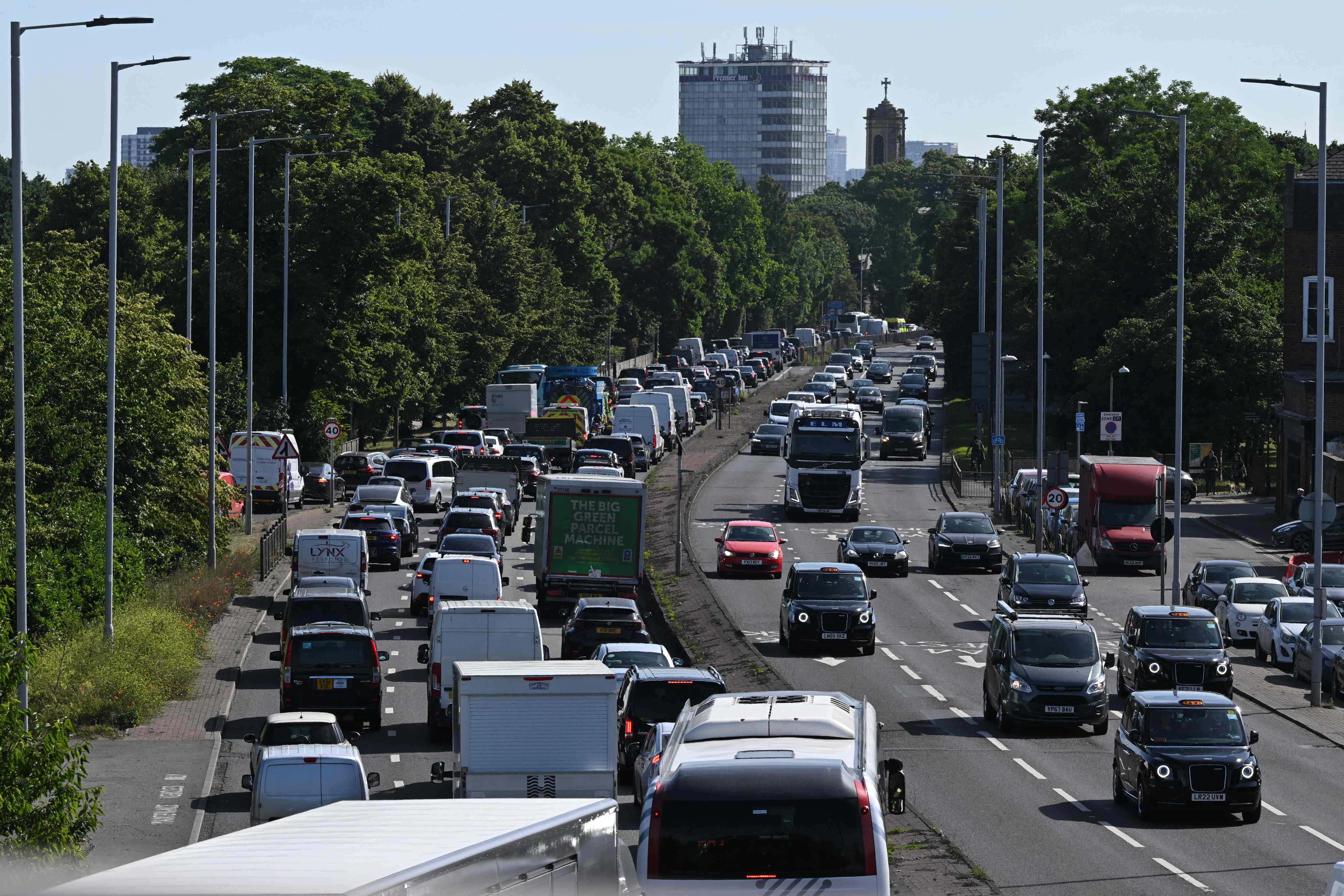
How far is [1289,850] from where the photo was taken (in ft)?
71.6

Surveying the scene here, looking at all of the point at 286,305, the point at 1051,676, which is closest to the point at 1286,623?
the point at 1051,676

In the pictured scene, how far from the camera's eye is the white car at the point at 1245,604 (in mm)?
39812

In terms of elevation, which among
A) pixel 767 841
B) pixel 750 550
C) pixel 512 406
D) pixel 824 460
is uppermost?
pixel 512 406

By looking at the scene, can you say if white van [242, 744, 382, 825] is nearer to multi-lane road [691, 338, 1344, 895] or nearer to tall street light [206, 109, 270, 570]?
multi-lane road [691, 338, 1344, 895]

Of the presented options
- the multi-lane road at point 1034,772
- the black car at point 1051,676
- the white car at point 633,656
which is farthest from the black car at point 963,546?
the white car at point 633,656

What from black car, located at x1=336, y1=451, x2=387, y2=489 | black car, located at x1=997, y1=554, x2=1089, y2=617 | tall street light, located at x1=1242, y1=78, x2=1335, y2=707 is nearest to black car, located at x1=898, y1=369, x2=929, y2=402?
black car, located at x1=336, y1=451, x2=387, y2=489

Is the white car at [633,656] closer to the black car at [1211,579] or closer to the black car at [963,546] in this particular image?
the black car at [1211,579]

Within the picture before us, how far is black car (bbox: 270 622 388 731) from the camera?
29.8 meters

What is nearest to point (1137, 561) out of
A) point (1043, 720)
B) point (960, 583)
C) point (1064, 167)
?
point (960, 583)

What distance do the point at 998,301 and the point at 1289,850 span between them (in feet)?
146

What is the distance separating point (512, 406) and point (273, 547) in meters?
29.6

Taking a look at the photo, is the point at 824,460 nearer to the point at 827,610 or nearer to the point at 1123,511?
the point at 1123,511

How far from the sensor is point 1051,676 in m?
29.4

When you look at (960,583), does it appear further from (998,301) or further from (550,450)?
(550,450)
